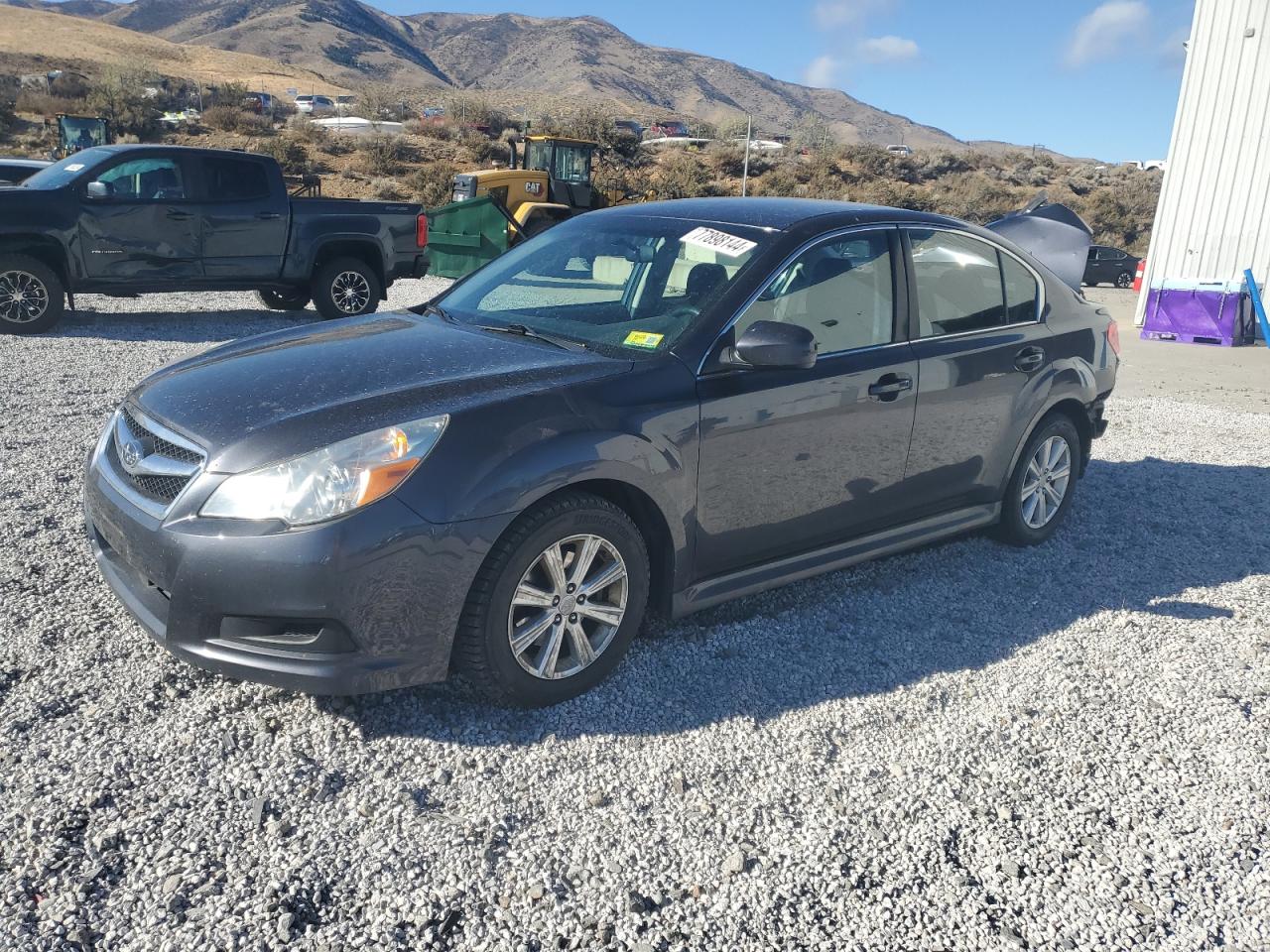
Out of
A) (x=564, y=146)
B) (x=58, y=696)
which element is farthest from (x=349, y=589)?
(x=564, y=146)

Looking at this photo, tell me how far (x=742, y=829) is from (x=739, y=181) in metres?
42.7

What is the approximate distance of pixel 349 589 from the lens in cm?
286

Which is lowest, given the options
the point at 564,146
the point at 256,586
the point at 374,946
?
the point at 374,946

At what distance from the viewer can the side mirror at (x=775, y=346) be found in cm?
352

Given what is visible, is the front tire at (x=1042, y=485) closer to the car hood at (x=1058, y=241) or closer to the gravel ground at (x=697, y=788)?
the gravel ground at (x=697, y=788)

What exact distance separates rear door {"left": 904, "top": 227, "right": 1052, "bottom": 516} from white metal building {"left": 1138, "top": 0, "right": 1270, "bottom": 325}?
1120 centimetres

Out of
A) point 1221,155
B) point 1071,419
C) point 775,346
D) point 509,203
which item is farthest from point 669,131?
point 775,346

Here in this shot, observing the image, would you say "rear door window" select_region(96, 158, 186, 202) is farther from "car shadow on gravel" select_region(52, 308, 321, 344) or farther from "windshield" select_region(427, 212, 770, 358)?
"windshield" select_region(427, 212, 770, 358)

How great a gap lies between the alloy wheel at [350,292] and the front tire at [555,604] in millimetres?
9368

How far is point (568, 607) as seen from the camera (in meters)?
3.33

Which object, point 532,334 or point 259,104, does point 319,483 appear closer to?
point 532,334

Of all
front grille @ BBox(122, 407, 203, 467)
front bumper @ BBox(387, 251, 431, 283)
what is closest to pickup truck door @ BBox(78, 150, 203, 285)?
front bumper @ BBox(387, 251, 431, 283)

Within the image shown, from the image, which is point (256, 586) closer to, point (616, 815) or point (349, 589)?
point (349, 589)

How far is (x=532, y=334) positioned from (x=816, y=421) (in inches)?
45.4
